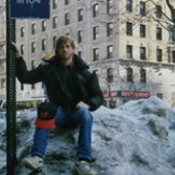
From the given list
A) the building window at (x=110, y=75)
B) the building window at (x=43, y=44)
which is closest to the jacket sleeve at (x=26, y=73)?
the building window at (x=110, y=75)

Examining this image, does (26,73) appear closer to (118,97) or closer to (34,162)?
(34,162)

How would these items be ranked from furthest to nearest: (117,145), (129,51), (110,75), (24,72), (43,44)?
1. (43,44)
2. (129,51)
3. (110,75)
4. (117,145)
5. (24,72)

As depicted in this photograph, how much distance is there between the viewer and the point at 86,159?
5551 mm

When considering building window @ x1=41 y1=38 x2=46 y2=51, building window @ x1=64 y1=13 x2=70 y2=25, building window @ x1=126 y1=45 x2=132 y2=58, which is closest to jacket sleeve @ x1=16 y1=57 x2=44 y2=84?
building window @ x1=126 y1=45 x2=132 y2=58

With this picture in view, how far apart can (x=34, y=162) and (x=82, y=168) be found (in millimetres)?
455

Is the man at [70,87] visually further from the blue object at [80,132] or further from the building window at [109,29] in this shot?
the building window at [109,29]

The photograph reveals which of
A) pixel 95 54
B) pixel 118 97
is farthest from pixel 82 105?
pixel 95 54

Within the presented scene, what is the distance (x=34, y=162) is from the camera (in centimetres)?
536

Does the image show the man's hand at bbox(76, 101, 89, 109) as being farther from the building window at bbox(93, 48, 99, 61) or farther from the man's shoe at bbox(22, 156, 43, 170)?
the building window at bbox(93, 48, 99, 61)

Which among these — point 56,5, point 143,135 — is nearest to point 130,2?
point 56,5

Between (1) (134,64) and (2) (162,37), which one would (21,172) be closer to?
(1) (134,64)

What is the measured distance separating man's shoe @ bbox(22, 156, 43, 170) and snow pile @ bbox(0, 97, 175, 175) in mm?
242

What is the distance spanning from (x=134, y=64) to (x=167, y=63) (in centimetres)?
567

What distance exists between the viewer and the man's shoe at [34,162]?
5.35m
